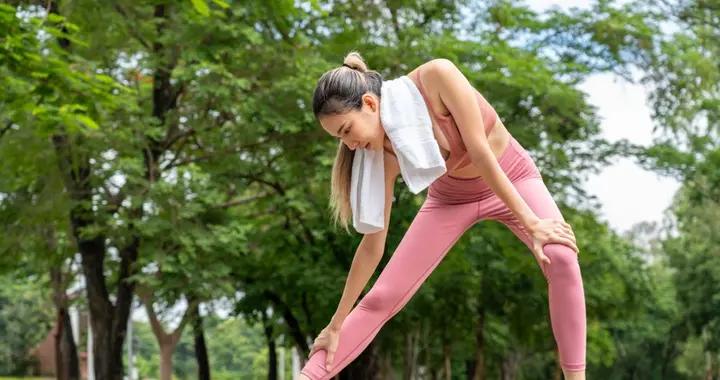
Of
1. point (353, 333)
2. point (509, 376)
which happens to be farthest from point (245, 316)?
point (353, 333)

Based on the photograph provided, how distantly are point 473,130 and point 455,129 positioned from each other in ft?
0.43

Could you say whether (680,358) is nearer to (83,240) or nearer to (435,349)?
(435,349)

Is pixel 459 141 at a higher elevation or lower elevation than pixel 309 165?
lower

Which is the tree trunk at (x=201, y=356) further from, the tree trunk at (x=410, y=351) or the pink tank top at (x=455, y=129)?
the pink tank top at (x=455, y=129)

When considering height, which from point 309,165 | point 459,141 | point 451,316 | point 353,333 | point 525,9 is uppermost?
point 525,9

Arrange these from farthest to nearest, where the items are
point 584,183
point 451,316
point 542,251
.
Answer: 1. point 451,316
2. point 584,183
3. point 542,251

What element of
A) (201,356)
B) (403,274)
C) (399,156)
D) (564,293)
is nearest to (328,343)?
(403,274)

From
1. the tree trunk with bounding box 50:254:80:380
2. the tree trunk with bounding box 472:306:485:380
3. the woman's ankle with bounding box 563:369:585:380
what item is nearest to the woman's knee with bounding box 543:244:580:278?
the woman's ankle with bounding box 563:369:585:380

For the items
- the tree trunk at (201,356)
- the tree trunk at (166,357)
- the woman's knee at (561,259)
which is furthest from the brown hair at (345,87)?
the tree trunk at (166,357)

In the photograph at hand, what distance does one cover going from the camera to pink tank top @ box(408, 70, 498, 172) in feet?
13.6

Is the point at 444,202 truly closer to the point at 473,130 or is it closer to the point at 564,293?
the point at 473,130

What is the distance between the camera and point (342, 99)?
402 cm

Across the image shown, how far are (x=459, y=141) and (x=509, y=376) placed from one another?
33207mm

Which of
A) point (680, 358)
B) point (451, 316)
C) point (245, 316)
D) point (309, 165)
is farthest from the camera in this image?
point (680, 358)
